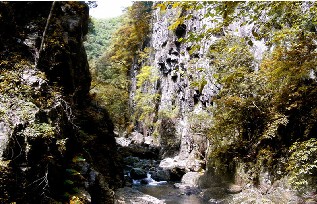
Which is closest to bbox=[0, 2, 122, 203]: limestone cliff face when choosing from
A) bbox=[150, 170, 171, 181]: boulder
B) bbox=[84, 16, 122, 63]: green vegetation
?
bbox=[150, 170, 171, 181]: boulder

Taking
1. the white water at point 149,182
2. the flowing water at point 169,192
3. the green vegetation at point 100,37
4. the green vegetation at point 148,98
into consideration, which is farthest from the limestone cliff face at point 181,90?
the green vegetation at point 100,37

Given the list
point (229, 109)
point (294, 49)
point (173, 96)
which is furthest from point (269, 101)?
point (173, 96)

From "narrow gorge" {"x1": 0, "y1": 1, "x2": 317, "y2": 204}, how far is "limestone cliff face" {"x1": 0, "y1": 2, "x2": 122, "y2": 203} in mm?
33

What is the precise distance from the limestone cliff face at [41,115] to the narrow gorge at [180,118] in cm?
3

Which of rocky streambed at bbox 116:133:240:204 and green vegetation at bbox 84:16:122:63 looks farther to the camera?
green vegetation at bbox 84:16:122:63

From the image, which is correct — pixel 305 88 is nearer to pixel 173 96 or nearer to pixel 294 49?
pixel 294 49

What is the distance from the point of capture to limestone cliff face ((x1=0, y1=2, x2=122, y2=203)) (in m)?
5.92

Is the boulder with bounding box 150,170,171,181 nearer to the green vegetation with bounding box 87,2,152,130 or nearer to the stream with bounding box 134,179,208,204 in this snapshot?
the stream with bounding box 134,179,208,204

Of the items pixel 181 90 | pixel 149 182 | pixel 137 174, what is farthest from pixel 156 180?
pixel 181 90

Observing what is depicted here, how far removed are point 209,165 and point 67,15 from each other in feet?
38.2

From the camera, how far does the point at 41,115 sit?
22.9ft

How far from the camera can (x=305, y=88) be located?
439 inches

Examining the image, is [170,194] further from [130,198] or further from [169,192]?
[130,198]

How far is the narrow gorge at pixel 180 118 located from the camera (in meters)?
5.91
